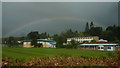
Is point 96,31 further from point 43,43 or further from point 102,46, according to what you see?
point 43,43

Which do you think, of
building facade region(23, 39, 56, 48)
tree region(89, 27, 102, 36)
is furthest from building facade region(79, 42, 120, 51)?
building facade region(23, 39, 56, 48)

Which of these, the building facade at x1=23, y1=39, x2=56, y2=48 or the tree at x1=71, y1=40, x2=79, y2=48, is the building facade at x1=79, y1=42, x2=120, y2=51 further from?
the building facade at x1=23, y1=39, x2=56, y2=48

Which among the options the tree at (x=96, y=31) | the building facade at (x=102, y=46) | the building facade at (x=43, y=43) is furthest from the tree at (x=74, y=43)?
the tree at (x=96, y=31)

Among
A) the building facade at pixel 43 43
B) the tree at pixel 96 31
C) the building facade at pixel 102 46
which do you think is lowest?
the building facade at pixel 102 46

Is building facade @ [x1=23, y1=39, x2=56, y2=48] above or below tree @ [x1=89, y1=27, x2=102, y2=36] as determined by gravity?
below

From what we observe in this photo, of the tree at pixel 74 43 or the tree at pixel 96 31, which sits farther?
the tree at pixel 96 31

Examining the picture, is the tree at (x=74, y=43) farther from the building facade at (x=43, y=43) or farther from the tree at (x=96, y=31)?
the tree at (x=96, y=31)

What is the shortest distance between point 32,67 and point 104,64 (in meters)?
2.50

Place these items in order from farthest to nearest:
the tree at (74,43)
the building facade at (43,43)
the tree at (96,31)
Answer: the tree at (96,31) < the tree at (74,43) < the building facade at (43,43)

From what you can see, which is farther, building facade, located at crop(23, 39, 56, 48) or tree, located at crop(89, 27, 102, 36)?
tree, located at crop(89, 27, 102, 36)

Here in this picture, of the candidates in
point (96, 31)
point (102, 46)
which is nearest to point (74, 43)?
point (102, 46)

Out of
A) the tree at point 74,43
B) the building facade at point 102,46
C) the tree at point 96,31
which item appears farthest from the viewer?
the tree at point 96,31

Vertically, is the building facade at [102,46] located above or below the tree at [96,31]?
below

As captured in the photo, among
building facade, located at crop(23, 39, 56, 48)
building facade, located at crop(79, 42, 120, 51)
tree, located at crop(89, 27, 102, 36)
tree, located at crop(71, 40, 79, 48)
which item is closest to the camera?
building facade, located at crop(79, 42, 120, 51)
